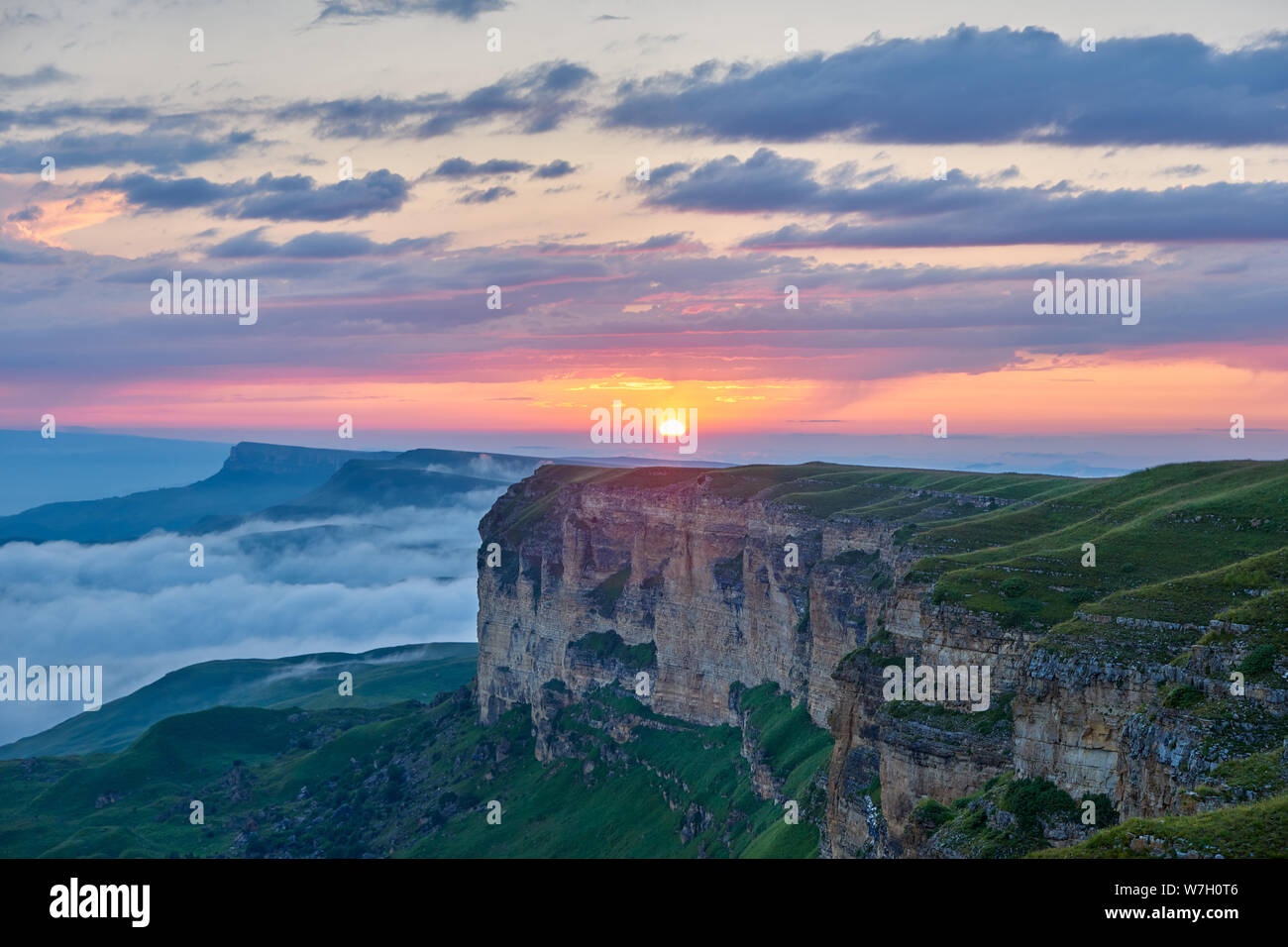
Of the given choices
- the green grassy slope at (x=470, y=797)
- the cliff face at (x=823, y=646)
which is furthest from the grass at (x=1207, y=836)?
the green grassy slope at (x=470, y=797)

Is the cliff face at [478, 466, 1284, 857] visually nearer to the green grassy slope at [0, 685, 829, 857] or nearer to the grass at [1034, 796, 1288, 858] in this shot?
the grass at [1034, 796, 1288, 858]

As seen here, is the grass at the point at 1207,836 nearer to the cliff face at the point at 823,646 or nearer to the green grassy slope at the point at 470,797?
the cliff face at the point at 823,646

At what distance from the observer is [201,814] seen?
554 ft

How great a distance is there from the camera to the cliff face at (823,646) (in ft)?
129

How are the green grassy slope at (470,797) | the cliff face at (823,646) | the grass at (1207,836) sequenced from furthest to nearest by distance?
the green grassy slope at (470,797), the cliff face at (823,646), the grass at (1207,836)

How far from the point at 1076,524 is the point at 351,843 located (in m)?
117

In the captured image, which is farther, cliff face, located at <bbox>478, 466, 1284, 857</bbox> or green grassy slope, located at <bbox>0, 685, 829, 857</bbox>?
green grassy slope, located at <bbox>0, 685, 829, 857</bbox>

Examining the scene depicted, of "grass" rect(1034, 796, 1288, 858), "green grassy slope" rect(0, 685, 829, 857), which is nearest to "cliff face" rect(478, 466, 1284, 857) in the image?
"grass" rect(1034, 796, 1288, 858)

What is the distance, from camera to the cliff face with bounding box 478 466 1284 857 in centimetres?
3944

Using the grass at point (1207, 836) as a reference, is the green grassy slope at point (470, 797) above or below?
below

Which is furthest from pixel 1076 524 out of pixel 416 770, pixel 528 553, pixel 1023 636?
pixel 416 770

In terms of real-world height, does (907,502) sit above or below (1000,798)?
above
